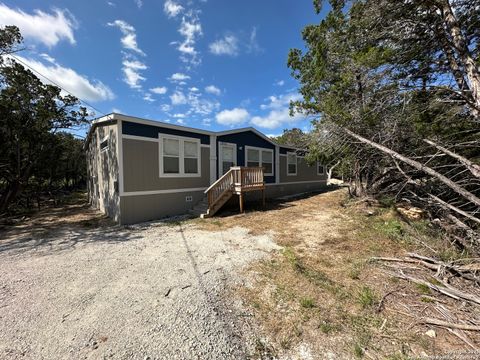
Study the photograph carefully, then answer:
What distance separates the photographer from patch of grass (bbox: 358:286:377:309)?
9.23ft

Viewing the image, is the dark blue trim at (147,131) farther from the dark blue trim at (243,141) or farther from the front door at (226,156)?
the dark blue trim at (243,141)

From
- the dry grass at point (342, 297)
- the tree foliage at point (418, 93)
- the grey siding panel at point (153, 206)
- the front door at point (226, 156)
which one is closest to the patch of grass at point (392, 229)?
the dry grass at point (342, 297)

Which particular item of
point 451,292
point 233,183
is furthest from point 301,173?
point 451,292

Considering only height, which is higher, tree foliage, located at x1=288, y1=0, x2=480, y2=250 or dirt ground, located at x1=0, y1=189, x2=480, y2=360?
tree foliage, located at x1=288, y1=0, x2=480, y2=250

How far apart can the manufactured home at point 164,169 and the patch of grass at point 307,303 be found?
5.55 m

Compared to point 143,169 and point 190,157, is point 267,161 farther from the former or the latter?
point 143,169

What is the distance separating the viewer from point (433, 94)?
492 centimetres

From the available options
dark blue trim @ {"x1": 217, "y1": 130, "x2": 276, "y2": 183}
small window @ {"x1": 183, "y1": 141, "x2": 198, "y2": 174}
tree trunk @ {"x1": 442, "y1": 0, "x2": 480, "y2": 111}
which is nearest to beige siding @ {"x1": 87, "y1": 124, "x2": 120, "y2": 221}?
small window @ {"x1": 183, "y1": 141, "x2": 198, "y2": 174}

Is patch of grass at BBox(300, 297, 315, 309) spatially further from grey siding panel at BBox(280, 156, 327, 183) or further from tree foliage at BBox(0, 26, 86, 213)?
tree foliage at BBox(0, 26, 86, 213)

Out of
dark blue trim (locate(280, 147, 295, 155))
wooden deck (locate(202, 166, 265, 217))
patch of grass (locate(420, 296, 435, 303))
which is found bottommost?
patch of grass (locate(420, 296, 435, 303))

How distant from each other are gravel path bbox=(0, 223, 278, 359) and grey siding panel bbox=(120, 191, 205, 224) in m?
1.80

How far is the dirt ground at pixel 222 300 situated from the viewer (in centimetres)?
216

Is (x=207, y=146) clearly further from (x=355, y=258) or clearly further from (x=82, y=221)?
(x=355, y=258)

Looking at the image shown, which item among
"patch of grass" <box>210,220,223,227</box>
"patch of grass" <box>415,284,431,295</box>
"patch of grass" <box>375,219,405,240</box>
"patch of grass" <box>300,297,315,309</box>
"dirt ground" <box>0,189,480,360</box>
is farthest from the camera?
"patch of grass" <box>210,220,223,227</box>
